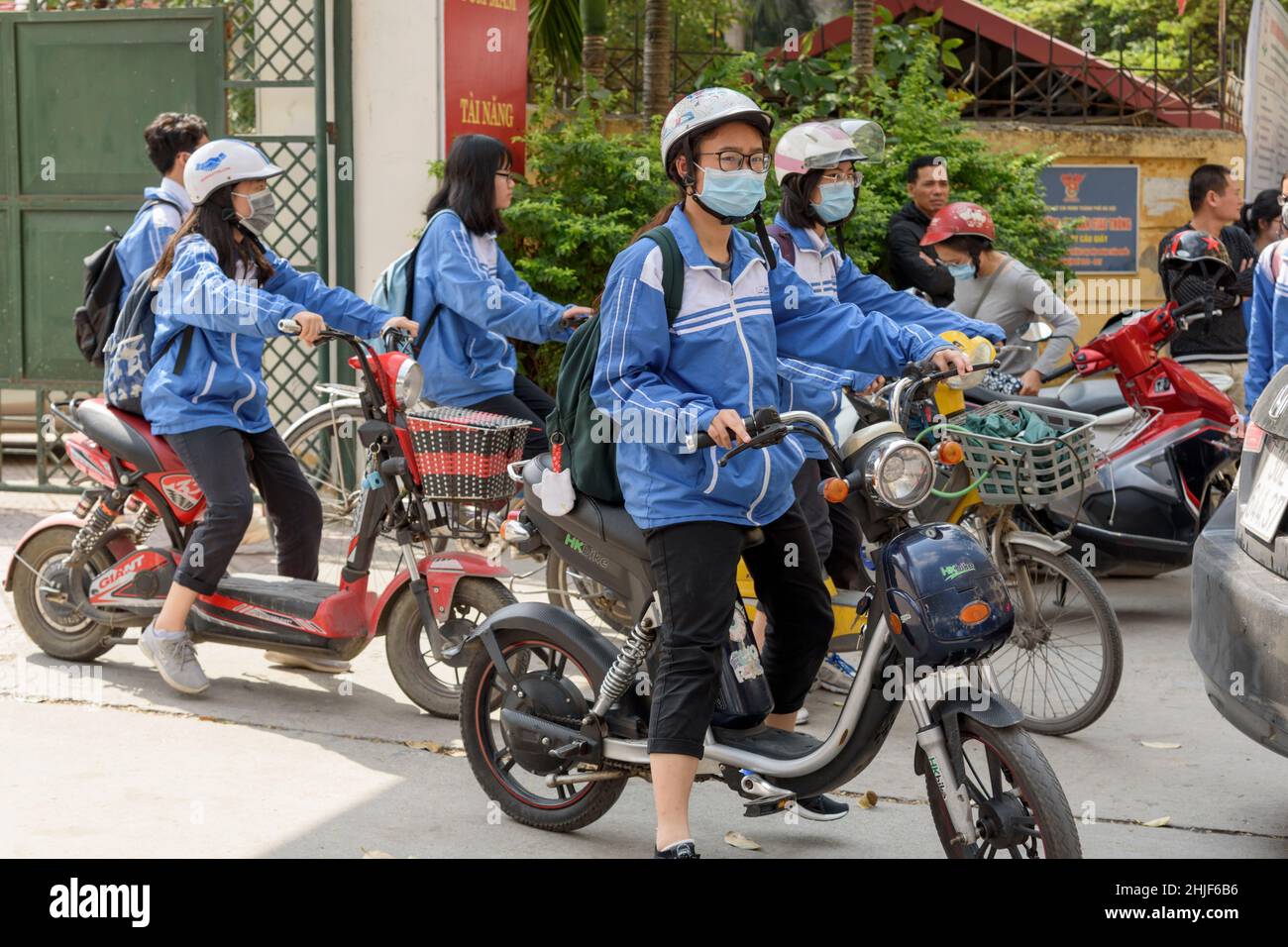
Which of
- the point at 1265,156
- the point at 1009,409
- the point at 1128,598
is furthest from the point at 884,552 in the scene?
the point at 1265,156

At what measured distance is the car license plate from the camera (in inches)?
161

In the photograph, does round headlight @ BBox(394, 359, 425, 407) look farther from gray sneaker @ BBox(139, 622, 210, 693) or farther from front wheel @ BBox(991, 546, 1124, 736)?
front wheel @ BBox(991, 546, 1124, 736)

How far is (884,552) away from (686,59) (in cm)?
934

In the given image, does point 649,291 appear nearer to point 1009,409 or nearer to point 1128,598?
point 1009,409

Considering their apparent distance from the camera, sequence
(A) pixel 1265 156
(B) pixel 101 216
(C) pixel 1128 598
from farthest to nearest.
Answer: (A) pixel 1265 156 < (B) pixel 101 216 < (C) pixel 1128 598

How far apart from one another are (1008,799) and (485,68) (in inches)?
253

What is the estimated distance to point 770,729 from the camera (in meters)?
4.30

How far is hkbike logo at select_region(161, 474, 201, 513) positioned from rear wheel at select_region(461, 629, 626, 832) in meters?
1.86

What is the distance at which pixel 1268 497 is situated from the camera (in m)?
4.17

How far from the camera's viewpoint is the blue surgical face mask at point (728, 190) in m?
4.05

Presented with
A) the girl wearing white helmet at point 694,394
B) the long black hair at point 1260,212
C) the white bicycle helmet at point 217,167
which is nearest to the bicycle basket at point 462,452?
the white bicycle helmet at point 217,167

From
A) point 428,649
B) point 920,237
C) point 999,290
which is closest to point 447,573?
point 428,649

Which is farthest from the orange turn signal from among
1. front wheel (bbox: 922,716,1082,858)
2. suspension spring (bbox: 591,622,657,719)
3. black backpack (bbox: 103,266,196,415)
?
black backpack (bbox: 103,266,196,415)

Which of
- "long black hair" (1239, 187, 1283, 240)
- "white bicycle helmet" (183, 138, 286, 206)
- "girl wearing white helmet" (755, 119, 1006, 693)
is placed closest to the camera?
"girl wearing white helmet" (755, 119, 1006, 693)
